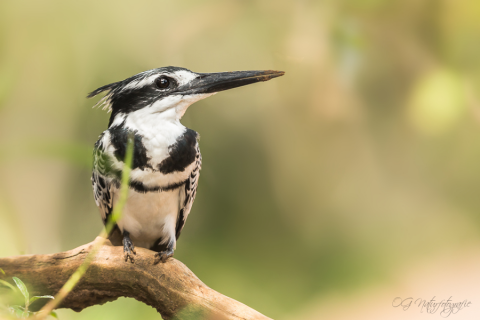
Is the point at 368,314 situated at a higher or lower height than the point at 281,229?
lower

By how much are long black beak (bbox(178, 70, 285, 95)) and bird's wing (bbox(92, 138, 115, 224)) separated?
317mm

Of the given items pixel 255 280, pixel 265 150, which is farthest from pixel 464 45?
pixel 255 280

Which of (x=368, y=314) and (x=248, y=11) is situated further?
(x=248, y=11)

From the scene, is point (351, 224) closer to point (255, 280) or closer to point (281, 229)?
point (281, 229)

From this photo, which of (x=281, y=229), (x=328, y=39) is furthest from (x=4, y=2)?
(x=281, y=229)

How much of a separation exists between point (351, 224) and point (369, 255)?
0.18m

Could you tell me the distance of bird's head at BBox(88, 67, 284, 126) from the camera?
1.18 m

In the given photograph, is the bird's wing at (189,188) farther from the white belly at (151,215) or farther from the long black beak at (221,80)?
the long black beak at (221,80)

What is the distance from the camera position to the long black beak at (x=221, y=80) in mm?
1192

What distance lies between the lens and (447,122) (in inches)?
77.7

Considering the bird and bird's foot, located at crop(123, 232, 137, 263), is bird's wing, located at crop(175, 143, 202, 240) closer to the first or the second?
the bird

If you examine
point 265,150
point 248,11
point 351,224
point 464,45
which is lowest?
point 351,224

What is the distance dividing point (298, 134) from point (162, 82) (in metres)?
1.06

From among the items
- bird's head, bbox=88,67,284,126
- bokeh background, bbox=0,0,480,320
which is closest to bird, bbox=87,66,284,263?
bird's head, bbox=88,67,284,126
